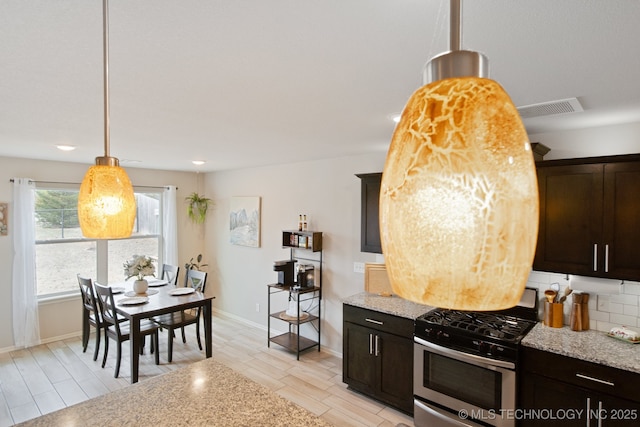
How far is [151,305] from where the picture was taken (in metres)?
3.71

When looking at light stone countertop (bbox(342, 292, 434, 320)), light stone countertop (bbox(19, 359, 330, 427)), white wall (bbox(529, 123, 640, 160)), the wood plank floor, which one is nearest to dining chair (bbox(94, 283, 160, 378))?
the wood plank floor

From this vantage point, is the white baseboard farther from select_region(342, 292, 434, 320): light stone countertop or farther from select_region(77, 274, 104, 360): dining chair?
select_region(342, 292, 434, 320): light stone countertop

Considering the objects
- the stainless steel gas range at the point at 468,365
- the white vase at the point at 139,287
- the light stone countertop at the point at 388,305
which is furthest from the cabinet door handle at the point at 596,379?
the white vase at the point at 139,287

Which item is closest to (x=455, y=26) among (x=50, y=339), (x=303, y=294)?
(x=303, y=294)

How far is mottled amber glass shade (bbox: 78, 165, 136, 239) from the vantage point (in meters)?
1.10

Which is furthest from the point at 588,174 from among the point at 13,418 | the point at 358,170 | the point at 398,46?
the point at 13,418

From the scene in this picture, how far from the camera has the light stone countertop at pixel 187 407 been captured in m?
1.46

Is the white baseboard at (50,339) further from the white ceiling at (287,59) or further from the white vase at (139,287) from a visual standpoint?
the white ceiling at (287,59)

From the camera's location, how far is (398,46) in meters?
1.40

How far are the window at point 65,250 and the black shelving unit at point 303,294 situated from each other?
2604mm

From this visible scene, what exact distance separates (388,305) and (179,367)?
253cm

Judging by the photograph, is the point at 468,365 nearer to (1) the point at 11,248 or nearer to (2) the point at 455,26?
(2) the point at 455,26

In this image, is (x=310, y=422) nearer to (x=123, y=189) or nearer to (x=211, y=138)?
(x=123, y=189)

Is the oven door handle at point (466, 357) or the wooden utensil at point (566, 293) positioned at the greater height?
the wooden utensil at point (566, 293)
